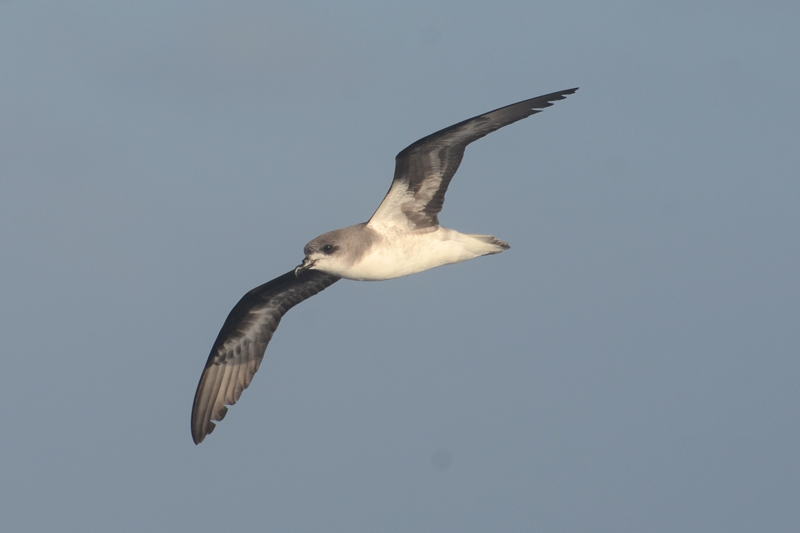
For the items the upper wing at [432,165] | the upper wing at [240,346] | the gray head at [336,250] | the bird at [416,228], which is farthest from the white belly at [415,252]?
the upper wing at [240,346]

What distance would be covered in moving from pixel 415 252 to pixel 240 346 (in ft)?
15.2

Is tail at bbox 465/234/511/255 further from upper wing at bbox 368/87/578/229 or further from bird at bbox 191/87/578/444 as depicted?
upper wing at bbox 368/87/578/229

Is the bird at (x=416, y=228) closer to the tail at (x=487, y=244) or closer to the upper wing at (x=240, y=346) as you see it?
the tail at (x=487, y=244)

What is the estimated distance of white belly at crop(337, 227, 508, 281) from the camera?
14.3m

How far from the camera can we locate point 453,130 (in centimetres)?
1356

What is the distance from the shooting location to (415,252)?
14.6m

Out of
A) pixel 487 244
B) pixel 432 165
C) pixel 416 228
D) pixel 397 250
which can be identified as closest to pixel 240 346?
pixel 397 250

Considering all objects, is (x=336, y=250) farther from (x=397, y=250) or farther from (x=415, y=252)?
(x=415, y=252)

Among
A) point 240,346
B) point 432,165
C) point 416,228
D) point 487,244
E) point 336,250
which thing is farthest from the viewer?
point 240,346

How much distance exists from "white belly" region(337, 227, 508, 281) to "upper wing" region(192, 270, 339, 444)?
2783 mm

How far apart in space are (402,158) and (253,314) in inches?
198

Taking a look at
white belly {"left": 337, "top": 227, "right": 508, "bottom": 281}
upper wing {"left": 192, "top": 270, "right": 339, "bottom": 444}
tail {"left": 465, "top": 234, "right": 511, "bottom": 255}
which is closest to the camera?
white belly {"left": 337, "top": 227, "right": 508, "bottom": 281}

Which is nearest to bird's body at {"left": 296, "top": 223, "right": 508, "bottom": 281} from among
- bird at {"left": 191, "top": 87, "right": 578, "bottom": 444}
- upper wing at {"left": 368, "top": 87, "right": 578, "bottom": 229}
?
bird at {"left": 191, "top": 87, "right": 578, "bottom": 444}

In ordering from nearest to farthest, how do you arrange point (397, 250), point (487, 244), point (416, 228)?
point (397, 250) < point (416, 228) < point (487, 244)
